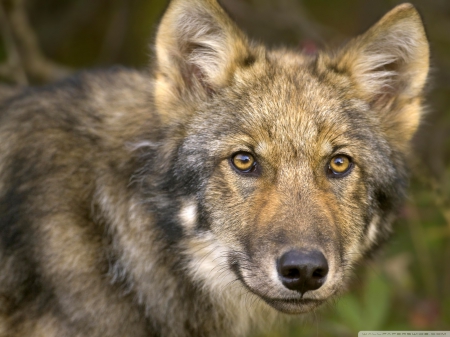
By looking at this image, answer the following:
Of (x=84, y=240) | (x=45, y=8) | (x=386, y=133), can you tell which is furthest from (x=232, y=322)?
(x=45, y=8)

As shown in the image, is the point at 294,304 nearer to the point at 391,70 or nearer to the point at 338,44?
the point at 391,70

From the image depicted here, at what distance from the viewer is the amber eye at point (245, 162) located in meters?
3.90

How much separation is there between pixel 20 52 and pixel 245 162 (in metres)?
4.45

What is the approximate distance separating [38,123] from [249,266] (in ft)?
5.80

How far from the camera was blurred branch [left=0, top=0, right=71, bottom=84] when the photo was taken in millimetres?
6652

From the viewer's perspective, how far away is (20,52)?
738 centimetres

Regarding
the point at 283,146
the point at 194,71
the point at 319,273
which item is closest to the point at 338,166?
the point at 283,146

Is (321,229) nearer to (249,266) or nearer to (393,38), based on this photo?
(249,266)

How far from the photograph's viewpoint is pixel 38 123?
4.36 meters

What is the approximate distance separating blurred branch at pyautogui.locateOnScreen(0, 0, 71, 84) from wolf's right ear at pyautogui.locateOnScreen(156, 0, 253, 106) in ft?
9.69

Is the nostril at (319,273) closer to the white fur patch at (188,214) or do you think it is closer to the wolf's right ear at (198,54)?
the white fur patch at (188,214)

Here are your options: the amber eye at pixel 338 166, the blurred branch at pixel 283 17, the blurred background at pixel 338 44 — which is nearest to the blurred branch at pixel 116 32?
the blurred background at pixel 338 44

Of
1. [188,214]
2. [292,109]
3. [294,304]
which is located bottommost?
[294,304]

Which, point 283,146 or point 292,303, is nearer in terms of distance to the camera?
point 292,303
